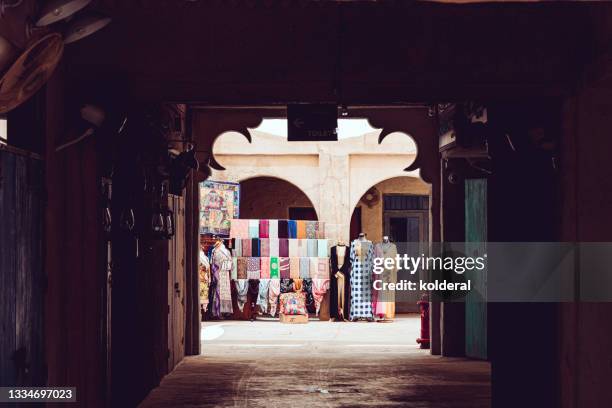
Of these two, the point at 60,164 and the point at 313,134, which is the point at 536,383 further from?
the point at 60,164

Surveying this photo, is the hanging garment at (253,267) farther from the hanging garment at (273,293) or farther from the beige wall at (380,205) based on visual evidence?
the beige wall at (380,205)

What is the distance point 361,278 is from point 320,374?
7.40m

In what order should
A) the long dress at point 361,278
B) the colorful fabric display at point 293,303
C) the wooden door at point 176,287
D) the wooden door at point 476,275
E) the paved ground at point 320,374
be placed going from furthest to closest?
the colorful fabric display at point 293,303 < the long dress at point 361,278 < the wooden door at point 476,275 < the wooden door at point 176,287 < the paved ground at point 320,374

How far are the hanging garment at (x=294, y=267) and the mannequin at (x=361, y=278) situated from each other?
40.2 inches

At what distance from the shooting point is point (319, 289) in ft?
62.8

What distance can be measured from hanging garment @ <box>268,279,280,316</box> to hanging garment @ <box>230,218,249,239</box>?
1.03 meters

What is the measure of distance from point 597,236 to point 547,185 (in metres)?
1.05

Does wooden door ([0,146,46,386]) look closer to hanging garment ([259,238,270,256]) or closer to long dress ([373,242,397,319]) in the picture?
hanging garment ([259,238,270,256])

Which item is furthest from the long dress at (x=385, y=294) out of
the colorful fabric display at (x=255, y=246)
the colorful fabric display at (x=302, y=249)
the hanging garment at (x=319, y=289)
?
the colorful fabric display at (x=255, y=246)

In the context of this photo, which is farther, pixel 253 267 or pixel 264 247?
pixel 264 247

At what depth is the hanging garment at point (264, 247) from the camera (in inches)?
752

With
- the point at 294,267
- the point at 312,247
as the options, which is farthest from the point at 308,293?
the point at 312,247

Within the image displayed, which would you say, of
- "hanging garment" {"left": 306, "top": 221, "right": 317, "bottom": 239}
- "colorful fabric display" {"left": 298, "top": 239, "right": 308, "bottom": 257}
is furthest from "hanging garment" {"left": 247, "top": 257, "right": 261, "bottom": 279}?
"hanging garment" {"left": 306, "top": 221, "right": 317, "bottom": 239}

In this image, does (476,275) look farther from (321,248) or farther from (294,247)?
(294,247)
